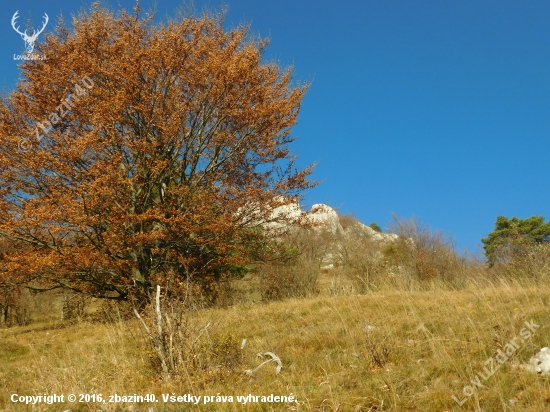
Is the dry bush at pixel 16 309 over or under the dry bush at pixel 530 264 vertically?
over

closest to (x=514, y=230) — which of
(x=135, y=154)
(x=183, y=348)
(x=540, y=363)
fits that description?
(x=135, y=154)

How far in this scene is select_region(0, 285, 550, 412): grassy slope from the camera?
5105 millimetres

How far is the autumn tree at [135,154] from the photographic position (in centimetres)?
1302

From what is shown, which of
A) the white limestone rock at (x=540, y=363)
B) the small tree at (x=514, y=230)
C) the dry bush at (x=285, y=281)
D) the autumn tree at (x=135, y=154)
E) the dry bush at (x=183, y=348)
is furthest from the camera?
the small tree at (x=514, y=230)

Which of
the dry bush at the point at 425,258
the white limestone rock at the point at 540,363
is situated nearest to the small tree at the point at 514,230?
the dry bush at the point at 425,258

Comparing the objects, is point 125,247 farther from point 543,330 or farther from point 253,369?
point 543,330

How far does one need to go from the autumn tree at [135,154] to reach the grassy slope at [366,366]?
4.26m

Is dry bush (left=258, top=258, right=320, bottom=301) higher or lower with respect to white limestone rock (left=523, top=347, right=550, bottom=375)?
higher

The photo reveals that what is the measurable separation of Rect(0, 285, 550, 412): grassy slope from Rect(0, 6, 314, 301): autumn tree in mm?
4256

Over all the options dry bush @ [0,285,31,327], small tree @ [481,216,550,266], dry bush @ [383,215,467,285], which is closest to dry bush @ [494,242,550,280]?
dry bush @ [383,215,467,285]

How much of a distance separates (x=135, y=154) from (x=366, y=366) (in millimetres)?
10485

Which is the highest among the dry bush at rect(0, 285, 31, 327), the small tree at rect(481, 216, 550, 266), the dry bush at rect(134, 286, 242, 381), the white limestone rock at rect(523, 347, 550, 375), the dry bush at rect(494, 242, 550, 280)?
the small tree at rect(481, 216, 550, 266)

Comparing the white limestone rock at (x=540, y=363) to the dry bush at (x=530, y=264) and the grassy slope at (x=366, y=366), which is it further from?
the dry bush at (x=530, y=264)

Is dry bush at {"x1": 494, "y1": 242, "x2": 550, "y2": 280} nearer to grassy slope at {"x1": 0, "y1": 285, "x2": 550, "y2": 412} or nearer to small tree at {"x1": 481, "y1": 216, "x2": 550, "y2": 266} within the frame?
grassy slope at {"x1": 0, "y1": 285, "x2": 550, "y2": 412}
